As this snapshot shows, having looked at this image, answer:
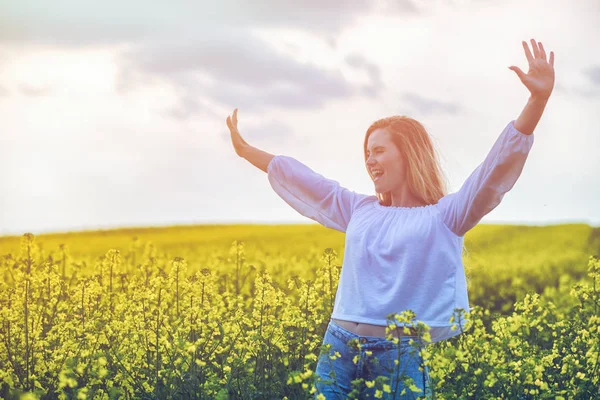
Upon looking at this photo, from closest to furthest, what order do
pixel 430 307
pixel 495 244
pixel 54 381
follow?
pixel 430 307 → pixel 54 381 → pixel 495 244

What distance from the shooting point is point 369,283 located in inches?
151

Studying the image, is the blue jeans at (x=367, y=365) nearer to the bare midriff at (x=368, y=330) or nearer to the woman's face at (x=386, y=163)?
the bare midriff at (x=368, y=330)

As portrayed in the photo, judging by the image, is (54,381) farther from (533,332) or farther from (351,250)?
(533,332)

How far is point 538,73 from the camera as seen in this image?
11.6 feet

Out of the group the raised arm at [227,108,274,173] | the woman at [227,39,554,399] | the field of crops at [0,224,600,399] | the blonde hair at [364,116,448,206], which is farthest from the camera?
the raised arm at [227,108,274,173]

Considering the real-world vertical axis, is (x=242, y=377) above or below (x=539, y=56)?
below

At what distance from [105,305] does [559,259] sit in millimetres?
10275

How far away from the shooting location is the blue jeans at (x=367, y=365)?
374 cm

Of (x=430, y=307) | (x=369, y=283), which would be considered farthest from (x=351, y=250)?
(x=430, y=307)

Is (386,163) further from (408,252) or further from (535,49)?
(535,49)

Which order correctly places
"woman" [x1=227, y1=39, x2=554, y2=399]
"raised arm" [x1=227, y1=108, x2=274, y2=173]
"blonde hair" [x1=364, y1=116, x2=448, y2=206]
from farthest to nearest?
"raised arm" [x1=227, y1=108, x2=274, y2=173] → "blonde hair" [x1=364, y1=116, x2=448, y2=206] → "woman" [x1=227, y1=39, x2=554, y2=399]

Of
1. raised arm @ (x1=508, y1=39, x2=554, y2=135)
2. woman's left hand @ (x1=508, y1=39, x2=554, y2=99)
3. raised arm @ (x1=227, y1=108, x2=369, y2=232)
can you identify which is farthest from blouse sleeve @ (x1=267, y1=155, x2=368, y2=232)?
woman's left hand @ (x1=508, y1=39, x2=554, y2=99)

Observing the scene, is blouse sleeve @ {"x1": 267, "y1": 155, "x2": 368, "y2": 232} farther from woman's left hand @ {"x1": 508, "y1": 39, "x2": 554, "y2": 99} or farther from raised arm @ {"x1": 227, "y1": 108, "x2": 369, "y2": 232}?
woman's left hand @ {"x1": 508, "y1": 39, "x2": 554, "y2": 99}

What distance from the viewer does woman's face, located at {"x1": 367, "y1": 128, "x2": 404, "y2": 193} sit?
4.12 m
